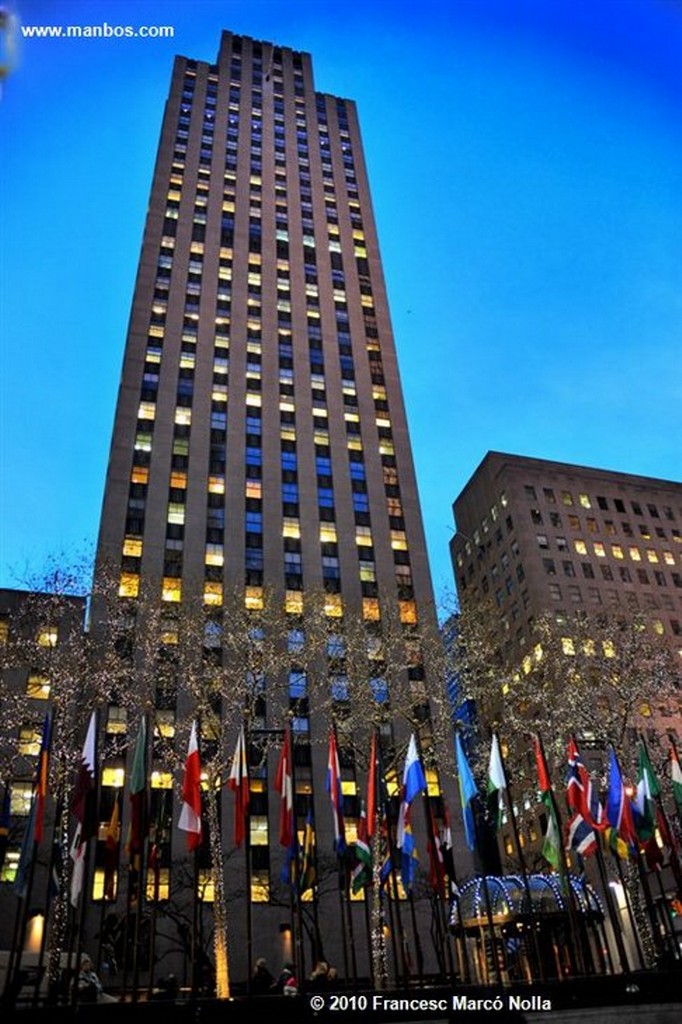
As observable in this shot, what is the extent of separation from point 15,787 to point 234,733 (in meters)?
13.6

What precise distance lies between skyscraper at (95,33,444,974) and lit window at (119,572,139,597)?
26 cm

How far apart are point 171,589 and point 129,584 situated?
319 centimetres

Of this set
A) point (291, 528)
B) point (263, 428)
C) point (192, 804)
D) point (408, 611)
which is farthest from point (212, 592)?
point (192, 804)

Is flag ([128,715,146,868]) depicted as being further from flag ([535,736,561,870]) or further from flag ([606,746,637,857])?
flag ([606,746,637,857])

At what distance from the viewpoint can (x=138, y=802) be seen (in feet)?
64.2

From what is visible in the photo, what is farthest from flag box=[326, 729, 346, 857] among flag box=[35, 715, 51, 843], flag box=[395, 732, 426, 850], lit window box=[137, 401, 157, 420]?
lit window box=[137, 401, 157, 420]

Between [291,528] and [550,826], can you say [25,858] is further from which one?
[291,528]

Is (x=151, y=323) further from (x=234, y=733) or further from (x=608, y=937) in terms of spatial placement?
(x=608, y=937)

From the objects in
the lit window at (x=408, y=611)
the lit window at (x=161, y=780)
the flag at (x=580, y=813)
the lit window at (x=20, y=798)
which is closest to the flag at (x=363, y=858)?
the flag at (x=580, y=813)

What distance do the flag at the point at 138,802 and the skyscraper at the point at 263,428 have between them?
71.8 feet

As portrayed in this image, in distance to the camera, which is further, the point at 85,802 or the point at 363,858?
the point at 363,858

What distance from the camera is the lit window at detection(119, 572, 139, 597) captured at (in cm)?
5559

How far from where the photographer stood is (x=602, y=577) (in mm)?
88750

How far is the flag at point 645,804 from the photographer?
23141mm
